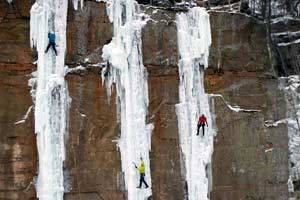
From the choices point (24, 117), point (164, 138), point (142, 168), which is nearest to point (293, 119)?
point (164, 138)

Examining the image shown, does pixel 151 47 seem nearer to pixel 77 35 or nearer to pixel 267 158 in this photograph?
pixel 77 35

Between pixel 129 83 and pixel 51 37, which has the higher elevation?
pixel 51 37

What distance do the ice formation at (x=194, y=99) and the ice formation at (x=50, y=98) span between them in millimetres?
3282

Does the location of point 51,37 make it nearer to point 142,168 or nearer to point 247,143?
point 142,168

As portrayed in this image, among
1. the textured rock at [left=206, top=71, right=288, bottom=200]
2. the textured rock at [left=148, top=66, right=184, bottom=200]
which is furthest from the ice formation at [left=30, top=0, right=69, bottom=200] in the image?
the textured rock at [left=206, top=71, right=288, bottom=200]

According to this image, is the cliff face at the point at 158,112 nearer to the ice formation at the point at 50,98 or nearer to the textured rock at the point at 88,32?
the textured rock at the point at 88,32

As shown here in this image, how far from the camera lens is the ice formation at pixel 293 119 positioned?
16328 millimetres

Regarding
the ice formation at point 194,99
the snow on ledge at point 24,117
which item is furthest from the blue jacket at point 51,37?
the ice formation at point 194,99

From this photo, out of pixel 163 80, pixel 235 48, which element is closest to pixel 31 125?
pixel 163 80

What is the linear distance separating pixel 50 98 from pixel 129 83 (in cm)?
Result: 217

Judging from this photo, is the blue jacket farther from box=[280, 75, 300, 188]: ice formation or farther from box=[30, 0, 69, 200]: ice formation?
box=[280, 75, 300, 188]: ice formation

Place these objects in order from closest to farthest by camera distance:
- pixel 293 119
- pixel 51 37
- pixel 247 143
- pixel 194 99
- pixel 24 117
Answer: pixel 24 117, pixel 51 37, pixel 194 99, pixel 247 143, pixel 293 119

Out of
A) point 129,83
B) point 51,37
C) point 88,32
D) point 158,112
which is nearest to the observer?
point 51,37

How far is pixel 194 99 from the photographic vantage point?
1566 centimetres
